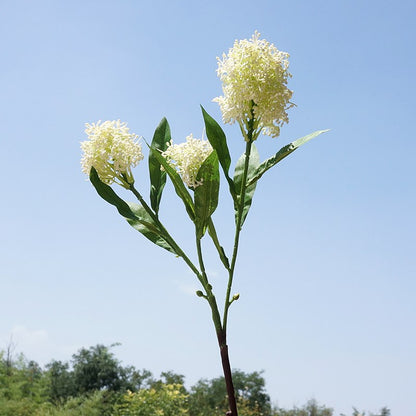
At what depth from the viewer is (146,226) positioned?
8.21 feet

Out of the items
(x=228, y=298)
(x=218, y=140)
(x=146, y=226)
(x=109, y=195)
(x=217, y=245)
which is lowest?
(x=228, y=298)

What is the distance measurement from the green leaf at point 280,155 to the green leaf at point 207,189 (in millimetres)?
180

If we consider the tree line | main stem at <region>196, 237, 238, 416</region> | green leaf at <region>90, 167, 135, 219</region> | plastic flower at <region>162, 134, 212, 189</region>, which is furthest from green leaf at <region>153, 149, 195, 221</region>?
the tree line

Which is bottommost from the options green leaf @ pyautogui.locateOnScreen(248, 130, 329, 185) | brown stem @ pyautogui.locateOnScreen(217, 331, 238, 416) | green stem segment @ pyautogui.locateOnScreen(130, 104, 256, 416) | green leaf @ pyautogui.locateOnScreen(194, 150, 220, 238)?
brown stem @ pyautogui.locateOnScreen(217, 331, 238, 416)

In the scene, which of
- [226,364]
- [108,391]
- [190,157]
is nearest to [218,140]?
[190,157]

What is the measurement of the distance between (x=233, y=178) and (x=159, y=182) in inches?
14.2

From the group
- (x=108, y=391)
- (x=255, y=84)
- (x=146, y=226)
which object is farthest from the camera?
(x=108, y=391)

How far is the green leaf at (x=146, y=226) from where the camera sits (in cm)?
248

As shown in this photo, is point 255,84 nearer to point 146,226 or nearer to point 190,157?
point 190,157

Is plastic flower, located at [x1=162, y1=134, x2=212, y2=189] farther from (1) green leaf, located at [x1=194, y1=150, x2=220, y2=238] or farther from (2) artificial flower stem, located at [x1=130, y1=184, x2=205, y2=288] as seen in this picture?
(2) artificial flower stem, located at [x1=130, y1=184, x2=205, y2=288]

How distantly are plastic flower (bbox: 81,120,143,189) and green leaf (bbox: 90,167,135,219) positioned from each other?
0.04 metres

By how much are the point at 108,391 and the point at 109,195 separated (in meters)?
8.30

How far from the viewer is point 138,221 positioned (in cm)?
251

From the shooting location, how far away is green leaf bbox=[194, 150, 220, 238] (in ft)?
7.48
